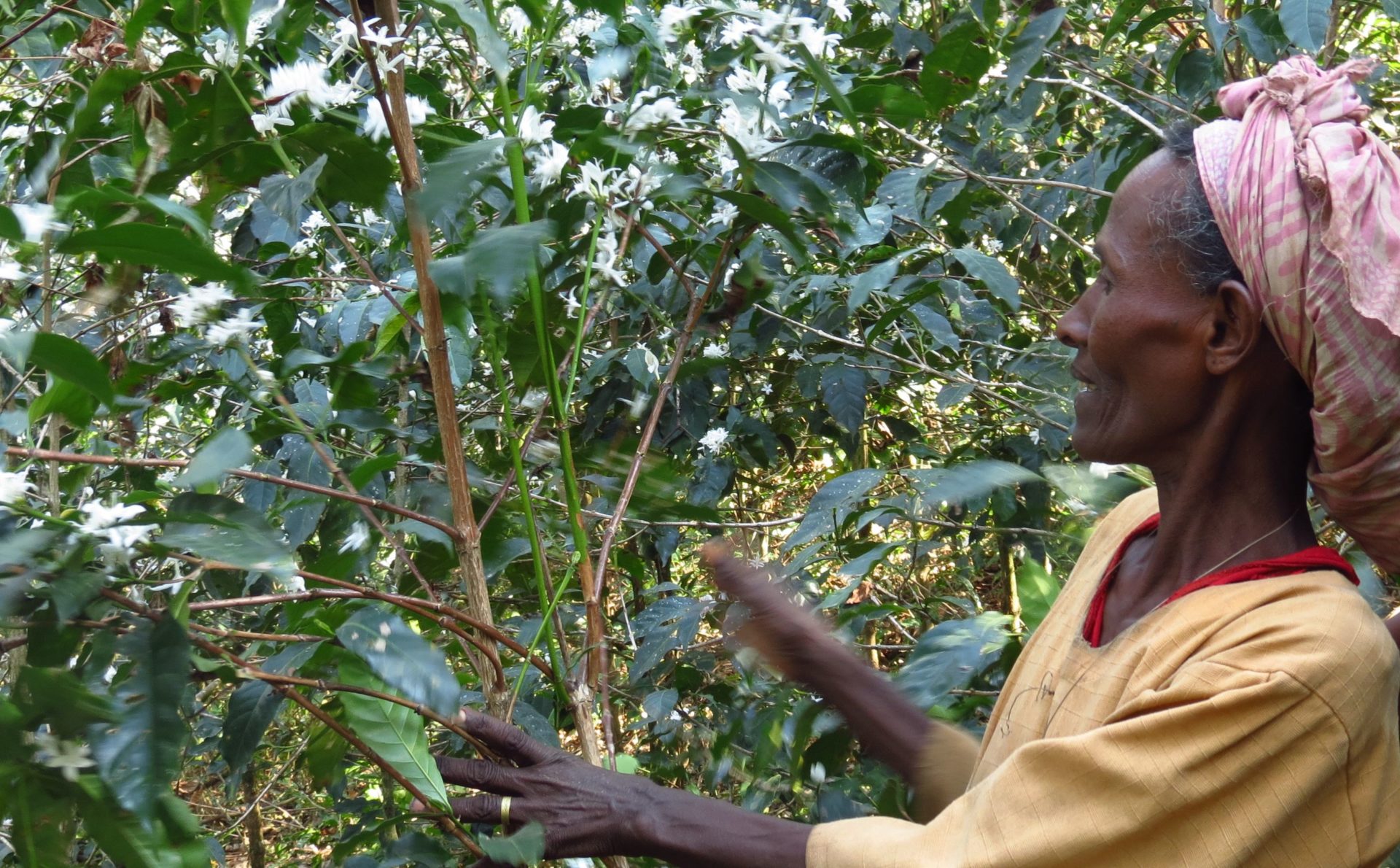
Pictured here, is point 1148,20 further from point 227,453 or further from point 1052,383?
point 227,453

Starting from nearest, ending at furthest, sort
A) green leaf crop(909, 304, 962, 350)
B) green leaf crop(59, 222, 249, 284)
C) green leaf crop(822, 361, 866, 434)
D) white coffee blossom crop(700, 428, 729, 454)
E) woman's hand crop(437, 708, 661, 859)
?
1. green leaf crop(59, 222, 249, 284)
2. woman's hand crop(437, 708, 661, 859)
3. green leaf crop(909, 304, 962, 350)
4. green leaf crop(822, 361, 866, 434)
5. white coffee blossom crop(700, 428, 729, 454)

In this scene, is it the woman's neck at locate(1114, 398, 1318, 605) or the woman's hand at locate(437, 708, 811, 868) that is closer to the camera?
the woman's hand at locate(437, 708, 811, 868)

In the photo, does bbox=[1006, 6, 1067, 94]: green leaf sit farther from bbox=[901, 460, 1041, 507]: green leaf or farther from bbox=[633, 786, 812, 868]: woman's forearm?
bbox=[633, 786, 812, 868]: woman's forearm

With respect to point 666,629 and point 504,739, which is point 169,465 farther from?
point 666,629

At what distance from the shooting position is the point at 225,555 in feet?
2.91

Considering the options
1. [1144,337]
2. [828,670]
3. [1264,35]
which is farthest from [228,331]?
[1264,35]

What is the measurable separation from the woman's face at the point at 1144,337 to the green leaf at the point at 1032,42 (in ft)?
2.32

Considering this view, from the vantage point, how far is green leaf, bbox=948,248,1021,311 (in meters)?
1.83

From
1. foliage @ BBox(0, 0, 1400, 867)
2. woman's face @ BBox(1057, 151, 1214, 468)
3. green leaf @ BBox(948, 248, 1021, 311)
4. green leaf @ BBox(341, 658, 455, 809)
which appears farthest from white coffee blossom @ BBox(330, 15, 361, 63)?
green leaf @ BBox(948, 248, 1021, 311)

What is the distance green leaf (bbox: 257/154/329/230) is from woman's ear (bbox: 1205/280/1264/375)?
0.84 meters

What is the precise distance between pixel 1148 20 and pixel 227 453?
1.86m

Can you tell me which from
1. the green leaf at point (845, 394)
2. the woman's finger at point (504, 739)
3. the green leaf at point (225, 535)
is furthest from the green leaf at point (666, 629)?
the green leaf at point (225, 535)

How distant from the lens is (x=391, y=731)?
1.11 meters

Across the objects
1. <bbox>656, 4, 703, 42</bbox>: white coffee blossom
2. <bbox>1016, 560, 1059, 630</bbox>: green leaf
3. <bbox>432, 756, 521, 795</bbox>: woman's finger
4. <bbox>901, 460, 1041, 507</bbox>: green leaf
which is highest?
<bbox>656, 4, 703, 42</bbox>: white coffee blossom
